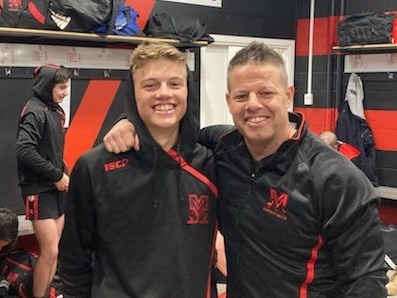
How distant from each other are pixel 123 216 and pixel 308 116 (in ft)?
16.2

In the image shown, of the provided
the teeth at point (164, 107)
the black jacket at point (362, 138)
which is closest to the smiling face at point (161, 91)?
the teeth at point (164, 107)

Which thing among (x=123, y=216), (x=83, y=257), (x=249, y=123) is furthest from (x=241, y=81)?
(x=83, y=257)

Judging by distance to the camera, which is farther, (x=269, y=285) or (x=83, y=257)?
(x=83, y=257)

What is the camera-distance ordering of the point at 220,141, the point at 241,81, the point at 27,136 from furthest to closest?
the point at 27,136 → the point at 220,141 → the point at 241,81

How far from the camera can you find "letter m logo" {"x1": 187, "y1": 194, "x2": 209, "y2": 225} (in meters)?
1.69

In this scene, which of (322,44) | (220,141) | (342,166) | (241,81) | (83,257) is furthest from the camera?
(322,44)

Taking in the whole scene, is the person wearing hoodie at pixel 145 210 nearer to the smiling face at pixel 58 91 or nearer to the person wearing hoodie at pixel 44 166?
the person wearing hoodie at pixel 44 166

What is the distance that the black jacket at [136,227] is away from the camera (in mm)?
1627

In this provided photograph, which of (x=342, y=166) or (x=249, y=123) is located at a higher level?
(x=249, y=123)

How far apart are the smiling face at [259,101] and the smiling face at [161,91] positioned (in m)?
0.17

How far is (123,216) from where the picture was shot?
1.64 metres

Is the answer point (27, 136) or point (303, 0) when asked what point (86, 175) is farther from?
point (303, 0)

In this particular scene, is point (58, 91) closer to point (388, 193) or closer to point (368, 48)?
point (368, 48)

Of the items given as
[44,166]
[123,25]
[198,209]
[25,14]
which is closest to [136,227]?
[198,209]
